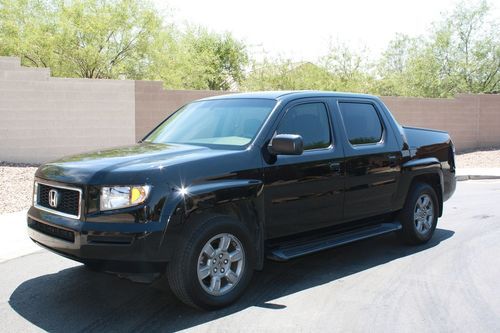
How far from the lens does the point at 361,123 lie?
6.36 m

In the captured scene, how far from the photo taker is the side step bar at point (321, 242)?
520cm

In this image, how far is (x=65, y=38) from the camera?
59.3 ft

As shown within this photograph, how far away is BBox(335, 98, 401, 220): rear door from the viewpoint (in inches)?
236

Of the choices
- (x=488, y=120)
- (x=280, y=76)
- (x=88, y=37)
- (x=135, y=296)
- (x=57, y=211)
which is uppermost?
(x=88, y=37)

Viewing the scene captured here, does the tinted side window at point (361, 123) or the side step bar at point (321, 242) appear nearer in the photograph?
the side step bar at point (321, 242)

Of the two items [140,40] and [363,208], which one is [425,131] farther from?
[140,40]

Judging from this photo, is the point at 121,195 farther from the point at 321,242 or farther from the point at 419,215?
the point at 419,215

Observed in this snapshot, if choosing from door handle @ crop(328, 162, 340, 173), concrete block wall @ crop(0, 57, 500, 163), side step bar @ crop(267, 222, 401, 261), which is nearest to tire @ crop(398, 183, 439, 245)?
side step bar @ crop(267, 222, 401, 261)

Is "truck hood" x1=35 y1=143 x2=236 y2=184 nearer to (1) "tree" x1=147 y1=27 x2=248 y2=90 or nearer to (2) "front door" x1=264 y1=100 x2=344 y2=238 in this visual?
(2) "front door" x1=264 y1=100 x2=344 y2=238

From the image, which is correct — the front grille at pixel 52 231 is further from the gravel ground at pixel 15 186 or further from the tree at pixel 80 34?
the tree at pixel 80 34

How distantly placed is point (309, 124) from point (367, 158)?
0.88 m

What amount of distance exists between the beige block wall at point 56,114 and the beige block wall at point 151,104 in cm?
16

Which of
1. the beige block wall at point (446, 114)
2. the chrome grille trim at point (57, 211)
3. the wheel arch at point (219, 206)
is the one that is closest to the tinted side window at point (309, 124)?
the wheel arch at point (219, 206)

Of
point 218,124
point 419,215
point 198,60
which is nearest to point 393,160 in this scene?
point 419,215
